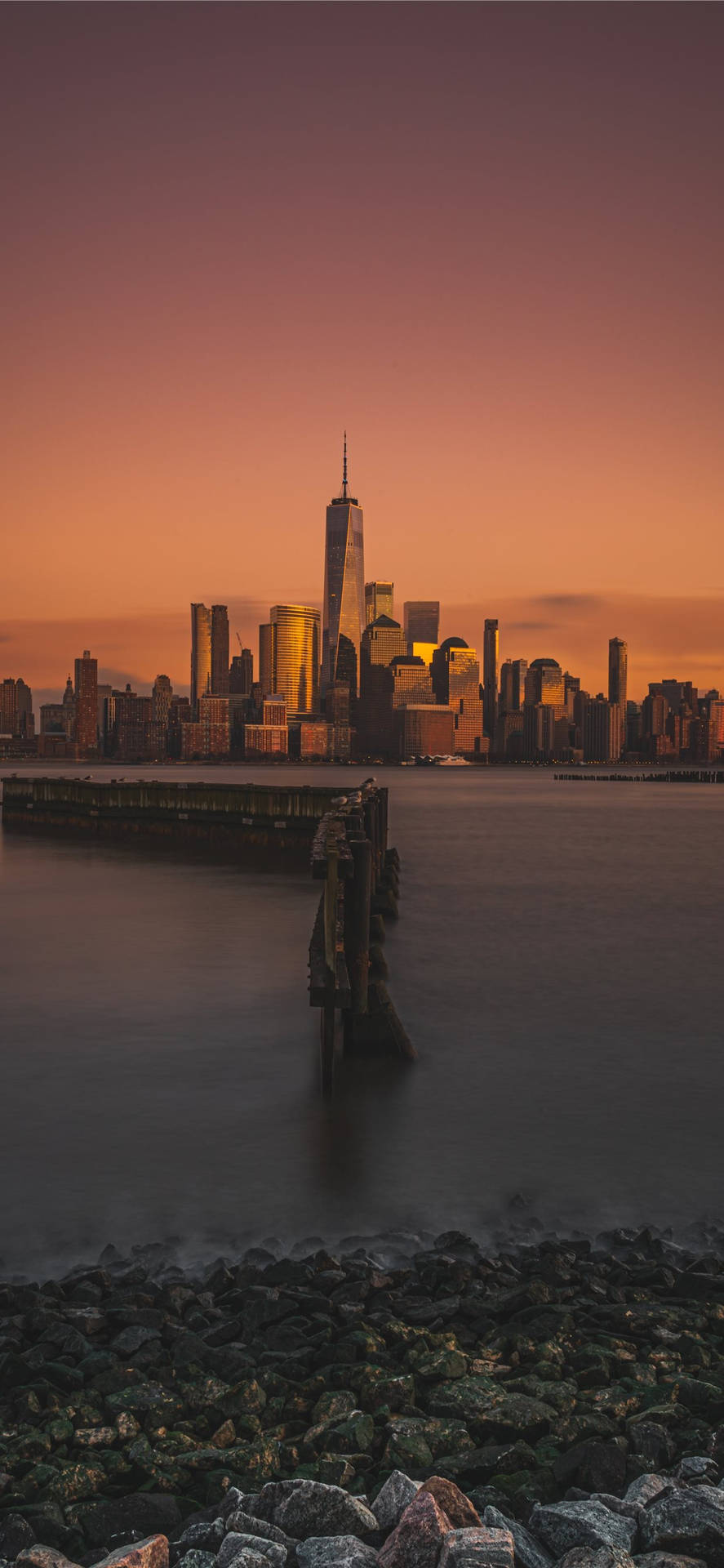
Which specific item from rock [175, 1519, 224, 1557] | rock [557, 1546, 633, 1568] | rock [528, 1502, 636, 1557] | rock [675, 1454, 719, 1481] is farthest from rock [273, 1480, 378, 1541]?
rock [675, 1454, 719, 1481]

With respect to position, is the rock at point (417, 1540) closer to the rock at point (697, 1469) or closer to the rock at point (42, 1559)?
the rock at point (42, 1559)

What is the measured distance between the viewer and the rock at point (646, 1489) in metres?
4.62

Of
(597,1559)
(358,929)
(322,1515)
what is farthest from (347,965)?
(597,1559)

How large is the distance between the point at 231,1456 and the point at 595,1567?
6.16ft

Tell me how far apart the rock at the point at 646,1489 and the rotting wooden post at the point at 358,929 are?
8.83m

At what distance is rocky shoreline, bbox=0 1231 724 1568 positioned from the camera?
435 centimetres

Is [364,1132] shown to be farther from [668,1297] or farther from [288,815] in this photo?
[288,815]

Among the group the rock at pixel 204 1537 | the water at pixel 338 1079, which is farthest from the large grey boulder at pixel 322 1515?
the water at pixel 338 1079

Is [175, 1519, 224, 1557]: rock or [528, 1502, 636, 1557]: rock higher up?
[528, 1502, 636, 1557]: rock

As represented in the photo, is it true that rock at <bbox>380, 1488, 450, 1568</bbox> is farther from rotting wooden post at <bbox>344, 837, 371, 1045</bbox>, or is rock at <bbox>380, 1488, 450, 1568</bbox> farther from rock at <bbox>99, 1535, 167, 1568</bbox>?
rotting wooden post at <bbox>344, 837, 371, 1045</bbox>

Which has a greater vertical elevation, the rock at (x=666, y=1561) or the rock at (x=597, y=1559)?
the rock at (x=597, y=1559)

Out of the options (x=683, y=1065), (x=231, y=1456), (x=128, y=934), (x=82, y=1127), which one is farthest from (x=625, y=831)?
(x=231, y=1456)

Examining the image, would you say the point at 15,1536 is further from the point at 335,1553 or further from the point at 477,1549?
the point at 477,1549

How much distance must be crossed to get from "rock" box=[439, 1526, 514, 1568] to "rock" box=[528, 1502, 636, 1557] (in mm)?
337
